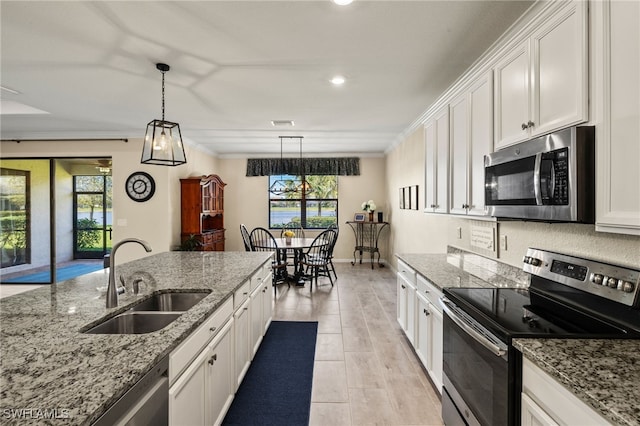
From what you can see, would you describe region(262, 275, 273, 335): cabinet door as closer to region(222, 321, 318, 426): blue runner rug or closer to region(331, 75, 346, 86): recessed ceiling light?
region(222, 321, 318, 426): blue runner rug

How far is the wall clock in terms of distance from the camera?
210 inches

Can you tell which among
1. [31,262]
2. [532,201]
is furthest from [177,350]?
[31,262]

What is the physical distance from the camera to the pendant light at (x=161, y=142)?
2.62 m

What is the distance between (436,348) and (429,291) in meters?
0.39

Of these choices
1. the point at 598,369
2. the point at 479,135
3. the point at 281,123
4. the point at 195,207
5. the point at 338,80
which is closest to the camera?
the point at 598,369

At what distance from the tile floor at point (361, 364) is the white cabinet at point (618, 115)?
165 cm

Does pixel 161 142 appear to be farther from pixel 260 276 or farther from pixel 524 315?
pixel 524 315

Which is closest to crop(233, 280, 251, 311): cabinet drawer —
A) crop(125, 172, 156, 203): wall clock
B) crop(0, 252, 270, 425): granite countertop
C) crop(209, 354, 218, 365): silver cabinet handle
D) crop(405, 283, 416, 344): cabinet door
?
crop(0, 252, 270, 425): granite countertop

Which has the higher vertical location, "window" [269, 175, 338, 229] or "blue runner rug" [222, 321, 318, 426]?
"window" [269, 175, 338, 229]

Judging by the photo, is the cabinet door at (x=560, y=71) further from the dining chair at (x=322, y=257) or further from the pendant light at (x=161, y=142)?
the dining chair at (x=322, y=257)

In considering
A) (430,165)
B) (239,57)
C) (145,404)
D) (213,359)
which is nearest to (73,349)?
(145,404)

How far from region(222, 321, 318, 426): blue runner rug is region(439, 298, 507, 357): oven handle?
117 cm

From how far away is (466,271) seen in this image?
8.25 ft

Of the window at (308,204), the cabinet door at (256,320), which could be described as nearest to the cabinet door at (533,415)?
the cabinet door at (256,320)
